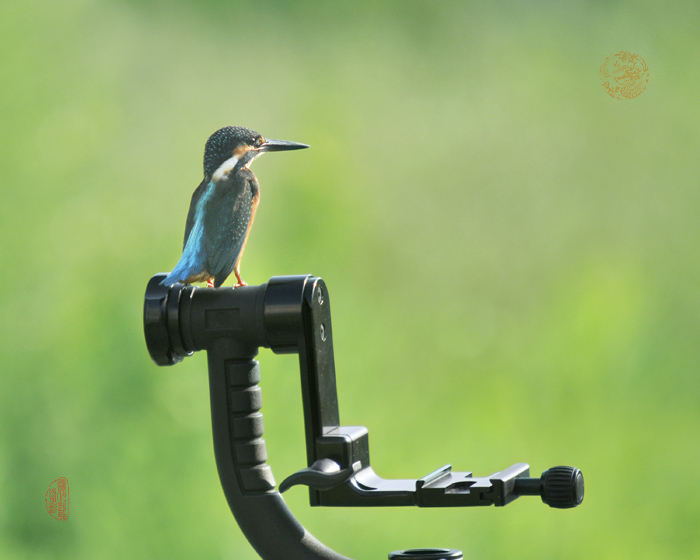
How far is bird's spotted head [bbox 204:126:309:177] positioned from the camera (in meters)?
0.56

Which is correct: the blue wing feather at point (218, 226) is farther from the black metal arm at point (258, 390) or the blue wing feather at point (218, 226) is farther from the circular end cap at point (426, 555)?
the circular end cap at point (426, 555)

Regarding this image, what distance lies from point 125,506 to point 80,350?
0.23 metres

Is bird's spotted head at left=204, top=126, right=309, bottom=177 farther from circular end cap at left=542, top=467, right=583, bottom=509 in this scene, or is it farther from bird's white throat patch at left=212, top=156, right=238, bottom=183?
circular end cap at left=542, top=467, right=583, bottom=509

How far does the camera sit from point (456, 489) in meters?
0.41

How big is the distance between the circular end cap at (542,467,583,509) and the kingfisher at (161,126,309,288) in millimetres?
218

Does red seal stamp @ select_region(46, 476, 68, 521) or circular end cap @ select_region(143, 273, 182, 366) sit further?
red seal stamp @ select_region(46, 476, 68, 521)

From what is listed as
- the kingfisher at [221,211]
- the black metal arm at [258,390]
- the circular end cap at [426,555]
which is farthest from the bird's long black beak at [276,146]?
the circular end cap at [426,555]

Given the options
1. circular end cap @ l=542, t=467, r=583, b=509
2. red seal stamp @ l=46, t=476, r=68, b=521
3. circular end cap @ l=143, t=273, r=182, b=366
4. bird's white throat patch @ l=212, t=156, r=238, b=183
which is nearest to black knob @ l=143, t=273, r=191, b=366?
circular end cap @ l=143, t=273, r=182, b=366

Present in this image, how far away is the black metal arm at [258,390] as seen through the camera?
432 millimetres

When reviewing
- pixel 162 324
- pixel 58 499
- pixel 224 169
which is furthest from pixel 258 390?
pixel 58 499

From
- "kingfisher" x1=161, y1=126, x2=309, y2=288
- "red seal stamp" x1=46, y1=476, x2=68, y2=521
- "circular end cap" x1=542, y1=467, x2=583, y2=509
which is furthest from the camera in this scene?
"red seal stamp" x1=46, y1=476, x2=68, y2=521

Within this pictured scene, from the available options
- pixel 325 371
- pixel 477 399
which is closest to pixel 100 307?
pixel 477 399

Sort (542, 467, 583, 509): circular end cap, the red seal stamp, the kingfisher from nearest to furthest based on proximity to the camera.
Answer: (542, 467, 583, 509): circular end cap < the kingfisher < the red seal stamp

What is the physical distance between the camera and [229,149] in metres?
0.56
